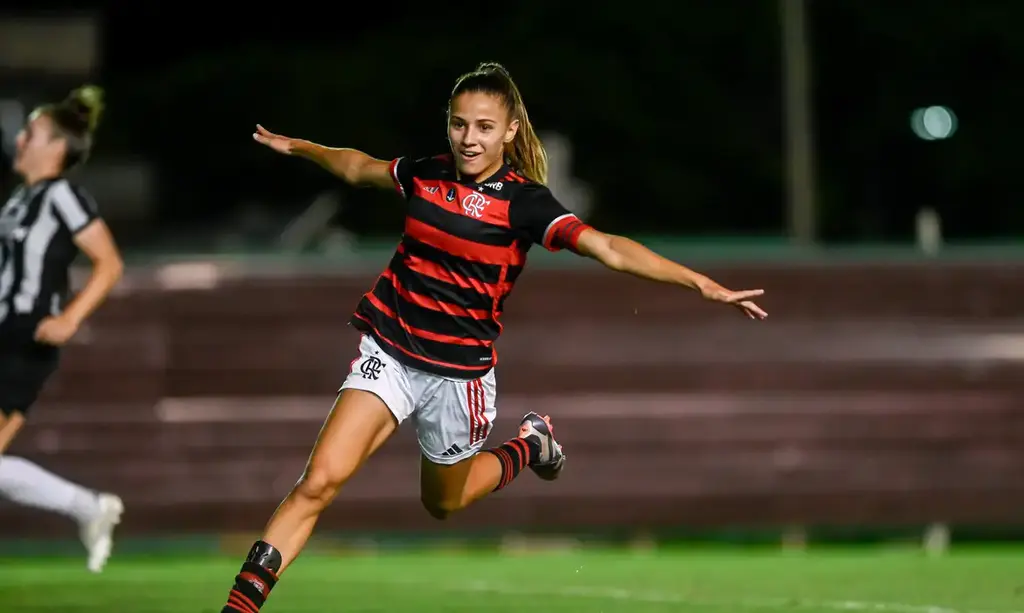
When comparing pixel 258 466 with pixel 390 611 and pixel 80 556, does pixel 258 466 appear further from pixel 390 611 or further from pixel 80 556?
pixel 390 611

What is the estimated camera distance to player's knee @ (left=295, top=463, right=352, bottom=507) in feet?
22.3

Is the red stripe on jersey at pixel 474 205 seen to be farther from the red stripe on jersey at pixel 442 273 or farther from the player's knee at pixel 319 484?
the player's knee at pixel 319 484

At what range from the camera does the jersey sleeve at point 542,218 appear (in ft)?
23.1

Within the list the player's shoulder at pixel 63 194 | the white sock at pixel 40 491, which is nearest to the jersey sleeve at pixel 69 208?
the player's shoulder at pixel 63 194

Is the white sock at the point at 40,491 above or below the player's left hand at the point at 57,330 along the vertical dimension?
below

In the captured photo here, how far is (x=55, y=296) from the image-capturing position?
30.2ft

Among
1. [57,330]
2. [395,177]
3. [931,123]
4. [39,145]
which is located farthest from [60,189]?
[931,123]

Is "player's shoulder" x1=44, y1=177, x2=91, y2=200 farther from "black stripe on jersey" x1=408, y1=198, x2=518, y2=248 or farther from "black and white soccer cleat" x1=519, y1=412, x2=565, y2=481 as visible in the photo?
"black stripe on jersey" x1=408, y1=198, x2=518, y2=248

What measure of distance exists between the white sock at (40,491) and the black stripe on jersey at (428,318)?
292cm

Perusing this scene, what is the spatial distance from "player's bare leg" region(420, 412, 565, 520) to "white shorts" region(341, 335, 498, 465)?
0.29ft

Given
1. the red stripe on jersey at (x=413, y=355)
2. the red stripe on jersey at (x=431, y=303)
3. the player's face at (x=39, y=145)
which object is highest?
the player's face at (x=39, y=145)

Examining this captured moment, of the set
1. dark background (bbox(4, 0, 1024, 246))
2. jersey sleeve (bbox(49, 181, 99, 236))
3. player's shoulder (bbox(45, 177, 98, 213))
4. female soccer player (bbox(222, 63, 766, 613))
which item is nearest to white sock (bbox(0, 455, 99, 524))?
jersey sleeve (bbox(49, 181, 99, 236))

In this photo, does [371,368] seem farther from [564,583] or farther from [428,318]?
[564,583]

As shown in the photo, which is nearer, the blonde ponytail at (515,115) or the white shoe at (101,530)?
the blonde ponytail at (515,115)
